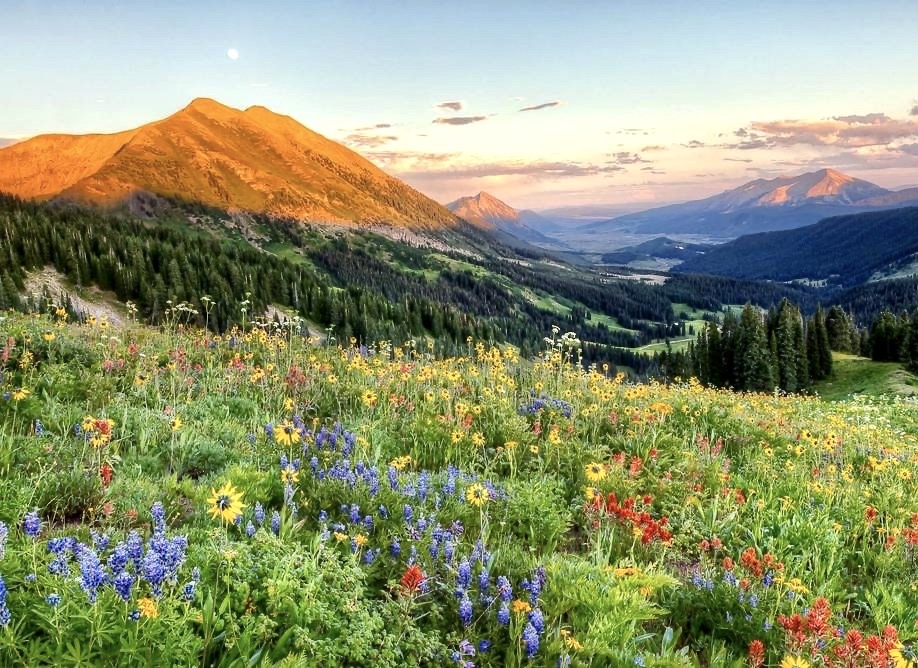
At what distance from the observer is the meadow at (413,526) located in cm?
316

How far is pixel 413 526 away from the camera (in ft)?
15.1

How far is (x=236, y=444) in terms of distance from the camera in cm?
646

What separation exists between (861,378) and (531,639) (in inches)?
3788

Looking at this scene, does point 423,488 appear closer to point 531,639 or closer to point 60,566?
point 531,639

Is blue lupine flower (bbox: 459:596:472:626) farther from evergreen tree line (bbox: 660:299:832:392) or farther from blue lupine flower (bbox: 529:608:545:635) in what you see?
evergreen tree line (bbox: 660:299:832:392)

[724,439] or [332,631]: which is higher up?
[332,631]

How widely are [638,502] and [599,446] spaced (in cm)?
146

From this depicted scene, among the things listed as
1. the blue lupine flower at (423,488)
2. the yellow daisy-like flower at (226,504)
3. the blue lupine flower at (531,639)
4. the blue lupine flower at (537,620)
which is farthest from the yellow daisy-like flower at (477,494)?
the yellow daisy-like flower at (226,504)

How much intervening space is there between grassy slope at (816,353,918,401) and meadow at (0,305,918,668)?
64925 millimetres

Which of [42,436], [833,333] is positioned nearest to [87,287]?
[42,436]

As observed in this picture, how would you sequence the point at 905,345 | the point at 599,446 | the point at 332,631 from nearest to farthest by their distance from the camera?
the point at 332,631
the point at 599,446
the point at 905,345

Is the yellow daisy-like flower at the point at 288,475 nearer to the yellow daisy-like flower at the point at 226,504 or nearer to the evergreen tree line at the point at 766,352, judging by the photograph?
the yellow daisy-like flower at the point at 226,504

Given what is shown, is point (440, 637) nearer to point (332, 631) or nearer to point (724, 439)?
point (332, 631)

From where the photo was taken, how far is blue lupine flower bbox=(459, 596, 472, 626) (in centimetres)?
361
